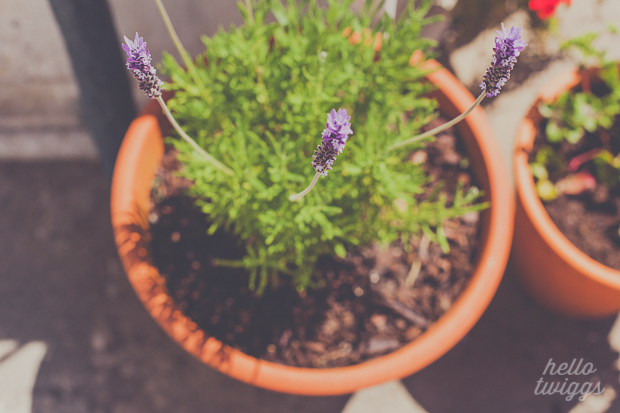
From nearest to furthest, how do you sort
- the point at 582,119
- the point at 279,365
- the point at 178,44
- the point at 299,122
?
the point at 178,44, the point at 299,122, the point at 279,365, the point at 582,119

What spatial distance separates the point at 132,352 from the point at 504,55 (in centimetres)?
179

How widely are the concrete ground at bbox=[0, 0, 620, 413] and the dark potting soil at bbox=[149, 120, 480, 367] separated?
51 cm

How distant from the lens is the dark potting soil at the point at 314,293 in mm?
1399

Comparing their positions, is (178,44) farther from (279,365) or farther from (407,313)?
(407,313)

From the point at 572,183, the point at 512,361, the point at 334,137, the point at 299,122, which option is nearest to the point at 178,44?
the point at 299,122

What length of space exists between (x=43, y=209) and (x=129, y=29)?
93 cm

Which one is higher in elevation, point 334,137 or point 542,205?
point 334,137

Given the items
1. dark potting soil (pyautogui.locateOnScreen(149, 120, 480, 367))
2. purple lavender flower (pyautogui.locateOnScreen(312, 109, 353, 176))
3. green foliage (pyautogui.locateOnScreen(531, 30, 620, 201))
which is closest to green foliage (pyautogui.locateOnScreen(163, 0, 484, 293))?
dark potting soil (pyautogui.locateOnScreen(149, 120, 480, 367))

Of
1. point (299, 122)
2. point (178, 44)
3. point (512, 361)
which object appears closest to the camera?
point (178, 44)

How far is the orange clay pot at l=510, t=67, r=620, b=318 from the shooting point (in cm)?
144

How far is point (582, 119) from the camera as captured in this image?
1.57 m

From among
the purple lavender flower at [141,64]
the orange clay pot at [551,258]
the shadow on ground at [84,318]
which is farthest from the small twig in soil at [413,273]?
the purple lavender flower at [141,64]

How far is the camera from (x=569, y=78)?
1634 millimetres

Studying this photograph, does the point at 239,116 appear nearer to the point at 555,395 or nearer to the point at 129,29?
the point at 129,29
